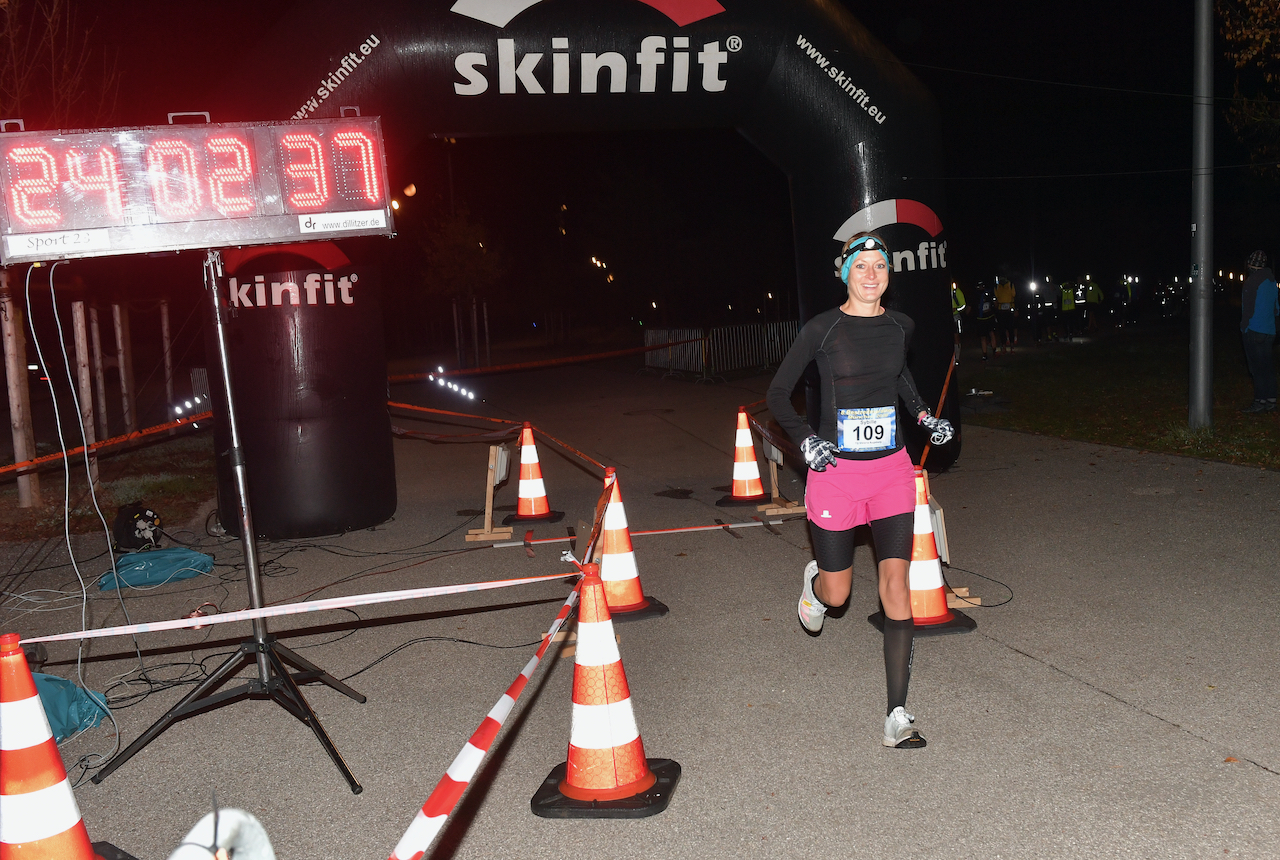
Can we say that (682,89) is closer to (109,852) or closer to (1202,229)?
(1202,229)

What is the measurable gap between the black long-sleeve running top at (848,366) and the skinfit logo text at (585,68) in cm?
503

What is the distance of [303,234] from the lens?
5098 millimetres

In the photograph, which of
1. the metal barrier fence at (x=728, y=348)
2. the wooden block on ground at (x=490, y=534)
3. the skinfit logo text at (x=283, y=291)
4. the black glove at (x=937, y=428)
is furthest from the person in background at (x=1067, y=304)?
the black glove at (x=937, y=428)

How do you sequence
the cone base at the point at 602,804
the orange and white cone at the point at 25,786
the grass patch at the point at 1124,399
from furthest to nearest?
the grass patch at the point at 1124,399, the cone base at the point at 602,804, the orange and white cone at the point at 25,786

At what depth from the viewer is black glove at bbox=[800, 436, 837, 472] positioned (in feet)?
13.5

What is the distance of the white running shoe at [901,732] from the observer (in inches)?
160

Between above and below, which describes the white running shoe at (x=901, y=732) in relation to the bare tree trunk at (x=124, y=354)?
below

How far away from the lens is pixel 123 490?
11.4m

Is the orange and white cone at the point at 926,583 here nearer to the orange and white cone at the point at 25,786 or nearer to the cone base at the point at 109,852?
the cone base at the point at 109,852

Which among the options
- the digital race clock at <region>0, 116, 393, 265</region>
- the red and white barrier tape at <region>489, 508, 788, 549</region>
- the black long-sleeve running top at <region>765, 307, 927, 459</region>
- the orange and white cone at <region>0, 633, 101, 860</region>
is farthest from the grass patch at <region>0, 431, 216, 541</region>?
the black long-sleeve running top at <region>765, 307, 927, 459</region>

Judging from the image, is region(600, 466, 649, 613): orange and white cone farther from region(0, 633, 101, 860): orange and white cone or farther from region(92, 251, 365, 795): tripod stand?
region(0, 633, 101, 860): orange and white cone

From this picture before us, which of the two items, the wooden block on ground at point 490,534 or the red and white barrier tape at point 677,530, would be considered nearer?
the red and white barrier tape at point 677,530

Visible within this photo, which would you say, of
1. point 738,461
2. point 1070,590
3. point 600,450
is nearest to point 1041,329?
point 600,450

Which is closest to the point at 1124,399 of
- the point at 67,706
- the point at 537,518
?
the point at 537,518
